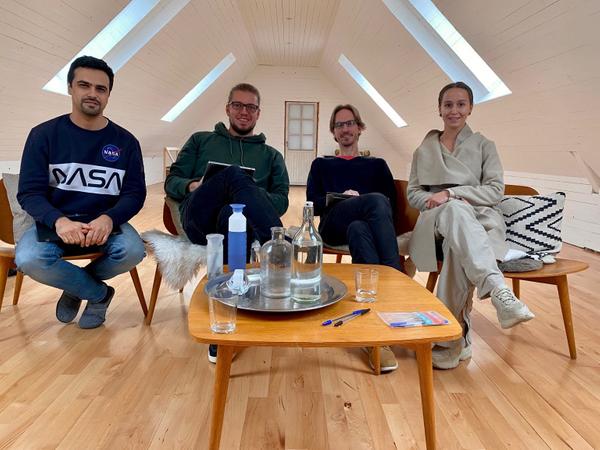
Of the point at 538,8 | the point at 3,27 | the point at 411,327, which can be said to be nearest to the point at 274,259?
the point at 411,327

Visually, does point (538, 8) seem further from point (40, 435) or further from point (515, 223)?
point (40, 435)

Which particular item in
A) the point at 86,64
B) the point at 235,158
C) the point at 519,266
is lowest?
the point at 519,266

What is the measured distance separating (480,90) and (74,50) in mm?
3920

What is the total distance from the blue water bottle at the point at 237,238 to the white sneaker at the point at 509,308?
35.1 inches

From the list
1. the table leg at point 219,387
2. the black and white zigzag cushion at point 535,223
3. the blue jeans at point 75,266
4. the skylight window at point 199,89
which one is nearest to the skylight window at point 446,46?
the black and white zigzag cushion at point 535,223

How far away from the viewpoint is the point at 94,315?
6.40 ft

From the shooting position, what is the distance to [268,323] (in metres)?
1.01

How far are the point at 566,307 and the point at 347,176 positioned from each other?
3.76 feet

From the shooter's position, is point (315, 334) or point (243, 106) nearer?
point (315, 334)

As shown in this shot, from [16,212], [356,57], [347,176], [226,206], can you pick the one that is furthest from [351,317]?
[356,57]

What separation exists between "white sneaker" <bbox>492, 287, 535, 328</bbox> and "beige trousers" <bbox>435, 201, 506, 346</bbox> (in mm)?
32

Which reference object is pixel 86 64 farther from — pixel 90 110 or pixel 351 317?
pixel 351 317

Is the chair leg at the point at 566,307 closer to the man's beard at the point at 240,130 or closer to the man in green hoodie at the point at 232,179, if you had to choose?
the man in green hoodie at the point at 232,179

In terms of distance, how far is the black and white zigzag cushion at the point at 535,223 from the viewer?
5.98 ft
